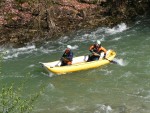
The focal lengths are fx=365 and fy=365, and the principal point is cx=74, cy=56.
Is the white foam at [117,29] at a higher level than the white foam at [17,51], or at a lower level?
higher

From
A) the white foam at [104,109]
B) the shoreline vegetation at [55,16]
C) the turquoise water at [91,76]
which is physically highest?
the shoreline vegetation at [55,16]

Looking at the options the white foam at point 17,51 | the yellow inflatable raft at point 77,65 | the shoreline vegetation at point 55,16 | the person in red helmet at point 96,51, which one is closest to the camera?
the yellow inflatable raft at point 77,65

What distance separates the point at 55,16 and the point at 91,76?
8.78 m

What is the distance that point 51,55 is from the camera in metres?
22.7

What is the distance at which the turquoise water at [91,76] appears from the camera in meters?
16.4

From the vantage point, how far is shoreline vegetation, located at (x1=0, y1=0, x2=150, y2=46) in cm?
2533

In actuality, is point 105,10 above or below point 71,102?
above

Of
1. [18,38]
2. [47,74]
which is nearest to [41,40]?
[18,38]

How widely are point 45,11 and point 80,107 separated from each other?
12.0m

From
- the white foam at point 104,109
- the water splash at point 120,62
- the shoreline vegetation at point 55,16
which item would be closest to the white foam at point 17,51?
the shoreline vegetation at point 55,16

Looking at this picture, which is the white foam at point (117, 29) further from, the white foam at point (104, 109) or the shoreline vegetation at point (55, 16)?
the white foam at point (104, 109)

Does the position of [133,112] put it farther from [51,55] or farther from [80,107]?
[51,55]

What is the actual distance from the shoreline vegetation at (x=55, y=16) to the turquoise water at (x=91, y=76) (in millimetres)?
864

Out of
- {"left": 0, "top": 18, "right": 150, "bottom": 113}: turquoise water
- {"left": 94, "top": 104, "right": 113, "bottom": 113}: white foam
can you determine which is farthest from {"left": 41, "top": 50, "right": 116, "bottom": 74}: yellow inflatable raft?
{"left": 94, "top": 104, "right": 113, "bottom": 113}: white foam
